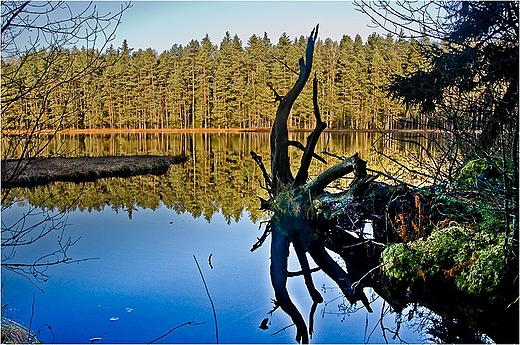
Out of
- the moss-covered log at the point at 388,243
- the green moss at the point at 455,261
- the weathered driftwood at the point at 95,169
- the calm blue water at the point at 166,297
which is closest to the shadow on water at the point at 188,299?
the calm blue water at the point at 166,297

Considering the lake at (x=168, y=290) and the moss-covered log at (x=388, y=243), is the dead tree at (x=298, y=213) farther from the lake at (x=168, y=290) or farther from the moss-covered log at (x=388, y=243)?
the lake at (x=168, y=290)

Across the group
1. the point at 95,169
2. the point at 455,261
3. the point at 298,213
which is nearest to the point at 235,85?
the point at 95,169

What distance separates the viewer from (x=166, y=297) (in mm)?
5637

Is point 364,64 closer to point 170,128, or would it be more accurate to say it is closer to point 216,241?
point 170,128

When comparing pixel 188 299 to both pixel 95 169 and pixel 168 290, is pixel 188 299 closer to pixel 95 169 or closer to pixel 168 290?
pixel 168 290

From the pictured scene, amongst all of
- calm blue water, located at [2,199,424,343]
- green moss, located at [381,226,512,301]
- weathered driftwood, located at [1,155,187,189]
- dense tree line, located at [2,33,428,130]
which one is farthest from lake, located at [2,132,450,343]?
dense tree line, located at [2,33,428,130]

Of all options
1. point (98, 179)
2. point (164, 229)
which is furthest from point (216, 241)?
point (98, 179)

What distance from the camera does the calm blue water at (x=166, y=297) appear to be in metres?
4.65

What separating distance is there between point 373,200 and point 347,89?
4076 centimetres

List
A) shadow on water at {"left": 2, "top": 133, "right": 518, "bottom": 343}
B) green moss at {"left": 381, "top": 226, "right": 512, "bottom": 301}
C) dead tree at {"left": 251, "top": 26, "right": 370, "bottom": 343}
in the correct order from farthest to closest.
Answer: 1. dead tree at {"left": 251, "top": 26, "right": 370, "bottom": 343}
2. green moss at {"left": 381, "top": 226, "right": 512, "bottom": 301}
3. shadow on water at {"left": 2, "top": 133, "right": 518, "bottom": 343}

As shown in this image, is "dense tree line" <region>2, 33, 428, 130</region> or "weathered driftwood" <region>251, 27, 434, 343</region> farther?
"dense tree line" <region>2, 33, 428, 130</region>

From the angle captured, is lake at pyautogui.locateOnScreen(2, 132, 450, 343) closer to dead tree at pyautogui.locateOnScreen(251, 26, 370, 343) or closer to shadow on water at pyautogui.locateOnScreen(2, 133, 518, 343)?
shadow on water at pyautogui.locateOnScreen(2, 133, 518, 343)

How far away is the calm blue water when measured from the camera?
4.65 meters

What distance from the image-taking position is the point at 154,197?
1389 cm
